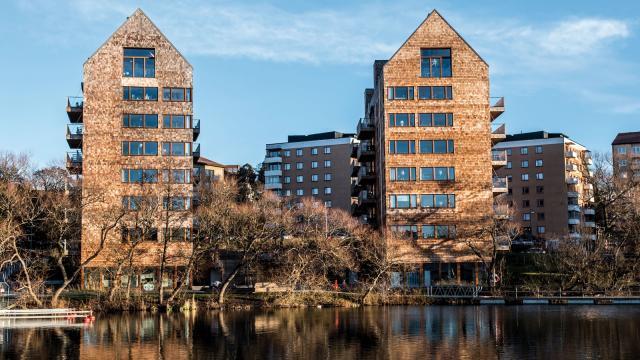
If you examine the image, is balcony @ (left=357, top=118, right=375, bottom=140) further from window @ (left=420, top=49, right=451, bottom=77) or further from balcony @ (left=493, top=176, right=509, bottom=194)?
balcony @ (left=493, top=176, right=509, bottom=194)

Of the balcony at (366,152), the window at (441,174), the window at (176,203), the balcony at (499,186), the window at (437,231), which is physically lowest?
the window at (437,231)

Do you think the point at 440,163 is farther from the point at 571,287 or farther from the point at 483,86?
the point at 571,287

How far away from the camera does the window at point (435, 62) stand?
80938 millimetres

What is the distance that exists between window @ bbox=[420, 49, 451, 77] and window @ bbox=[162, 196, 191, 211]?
28314 millimetres

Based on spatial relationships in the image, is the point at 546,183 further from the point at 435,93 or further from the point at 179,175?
the point at 179,175

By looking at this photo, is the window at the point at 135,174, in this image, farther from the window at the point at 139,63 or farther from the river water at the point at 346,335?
the river water at the point at 346,335

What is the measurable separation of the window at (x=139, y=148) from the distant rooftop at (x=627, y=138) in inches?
4715

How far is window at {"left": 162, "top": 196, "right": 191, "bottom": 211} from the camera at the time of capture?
65250 millimetres

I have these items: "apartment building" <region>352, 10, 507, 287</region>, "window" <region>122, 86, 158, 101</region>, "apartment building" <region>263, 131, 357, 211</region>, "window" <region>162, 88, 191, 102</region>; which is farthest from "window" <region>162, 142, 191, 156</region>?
"apartment building" <region>263, 131, 357, 211</region>

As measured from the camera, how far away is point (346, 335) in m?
43.2

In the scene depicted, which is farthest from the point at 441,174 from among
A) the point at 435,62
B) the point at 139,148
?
the point at 139,148

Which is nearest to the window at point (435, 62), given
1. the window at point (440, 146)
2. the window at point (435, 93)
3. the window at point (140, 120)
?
the window at point (435, 93)

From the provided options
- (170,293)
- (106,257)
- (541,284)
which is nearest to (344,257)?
(170,293)

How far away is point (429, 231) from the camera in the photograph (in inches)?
3135
